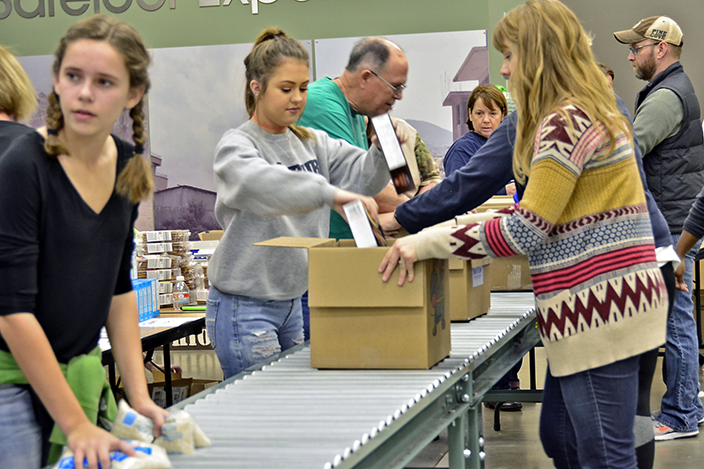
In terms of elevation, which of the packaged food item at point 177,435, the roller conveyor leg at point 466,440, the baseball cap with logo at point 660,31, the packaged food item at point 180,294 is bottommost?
the roller conveyor leg at point 466,440

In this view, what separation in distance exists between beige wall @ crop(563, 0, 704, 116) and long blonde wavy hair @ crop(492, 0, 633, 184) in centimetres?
539

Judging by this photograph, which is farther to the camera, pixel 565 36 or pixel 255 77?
pixel 255 77

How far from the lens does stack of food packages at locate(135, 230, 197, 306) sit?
3.94 m

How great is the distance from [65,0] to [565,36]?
6.35 m

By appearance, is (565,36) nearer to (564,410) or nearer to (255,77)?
(255,77)

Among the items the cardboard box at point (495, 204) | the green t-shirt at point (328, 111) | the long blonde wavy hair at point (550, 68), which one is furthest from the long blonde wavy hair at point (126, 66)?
the cardboard box at point (495, 204)

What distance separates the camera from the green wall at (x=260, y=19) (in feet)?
21.4

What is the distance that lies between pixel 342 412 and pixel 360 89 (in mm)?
1108

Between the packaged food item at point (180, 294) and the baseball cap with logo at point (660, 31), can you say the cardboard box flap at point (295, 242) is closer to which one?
the packaged food item at point (180, 294)

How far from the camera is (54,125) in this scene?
1124 millimetres

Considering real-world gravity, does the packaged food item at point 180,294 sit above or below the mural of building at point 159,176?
below

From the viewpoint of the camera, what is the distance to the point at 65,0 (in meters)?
6.80

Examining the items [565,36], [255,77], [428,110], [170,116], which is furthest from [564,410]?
[170,116]

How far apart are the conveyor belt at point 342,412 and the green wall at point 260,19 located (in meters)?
4.85
